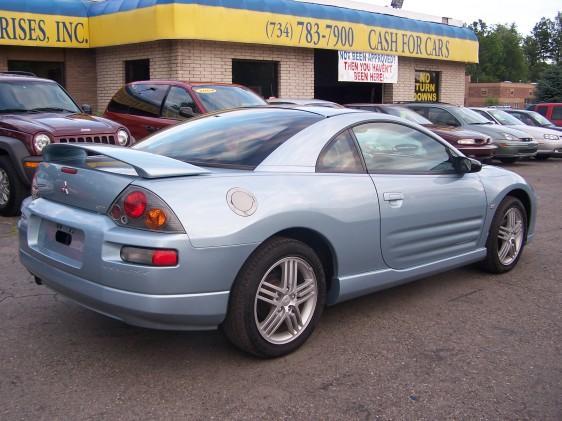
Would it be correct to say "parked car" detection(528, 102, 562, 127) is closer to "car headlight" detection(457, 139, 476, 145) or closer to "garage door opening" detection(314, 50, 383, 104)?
"garage door opening" detection(314, 50, 383, 104)

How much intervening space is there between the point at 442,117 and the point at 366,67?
337 cm

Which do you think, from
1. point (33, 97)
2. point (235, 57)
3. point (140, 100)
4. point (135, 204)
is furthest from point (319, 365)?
point (235, 57)

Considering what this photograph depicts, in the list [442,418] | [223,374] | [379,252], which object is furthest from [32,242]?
[442,418]

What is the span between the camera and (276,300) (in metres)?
3.66

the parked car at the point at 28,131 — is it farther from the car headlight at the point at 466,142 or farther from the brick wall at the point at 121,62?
the car headlight at the point at 466,142

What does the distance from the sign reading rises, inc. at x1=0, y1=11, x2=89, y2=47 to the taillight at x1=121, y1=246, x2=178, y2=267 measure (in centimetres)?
1275

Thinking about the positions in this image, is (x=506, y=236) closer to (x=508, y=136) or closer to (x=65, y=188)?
(x=65, y=188)

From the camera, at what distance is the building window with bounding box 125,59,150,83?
15.2m

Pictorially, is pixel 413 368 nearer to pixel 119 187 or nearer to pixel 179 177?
pixel 179 177

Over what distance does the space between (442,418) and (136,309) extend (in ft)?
5.42

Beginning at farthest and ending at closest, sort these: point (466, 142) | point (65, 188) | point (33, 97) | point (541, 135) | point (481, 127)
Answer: point (541, 135) < point (481, 127) < point (466, 142) < point (33, 97) < point (65, 188)

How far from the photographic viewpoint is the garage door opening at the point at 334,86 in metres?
20.4

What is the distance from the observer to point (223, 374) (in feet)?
11.5

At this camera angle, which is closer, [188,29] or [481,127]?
[188,29]
